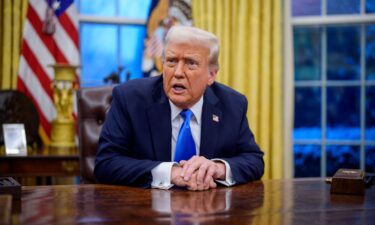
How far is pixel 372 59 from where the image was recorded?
14.2ft

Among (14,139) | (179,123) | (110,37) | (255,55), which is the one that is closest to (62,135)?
(14,139)

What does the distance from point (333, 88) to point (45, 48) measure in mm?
2388

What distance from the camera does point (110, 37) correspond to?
4293 millimetres

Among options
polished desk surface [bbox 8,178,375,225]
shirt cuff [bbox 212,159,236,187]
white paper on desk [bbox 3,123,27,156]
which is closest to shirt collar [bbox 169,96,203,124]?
shirt cuff [bbox 212,159,236,187]

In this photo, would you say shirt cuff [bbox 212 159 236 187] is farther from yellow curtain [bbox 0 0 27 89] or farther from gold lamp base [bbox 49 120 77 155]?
yellow curtain [bbox 0 0 27 89]

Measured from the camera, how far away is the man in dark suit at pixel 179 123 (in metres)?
2.01

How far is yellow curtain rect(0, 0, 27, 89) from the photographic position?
3.71 m

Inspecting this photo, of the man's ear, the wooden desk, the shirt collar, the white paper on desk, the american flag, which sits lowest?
the wooden desk

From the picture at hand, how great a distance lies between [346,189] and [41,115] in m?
2.70

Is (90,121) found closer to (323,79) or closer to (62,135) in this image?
(62,135)

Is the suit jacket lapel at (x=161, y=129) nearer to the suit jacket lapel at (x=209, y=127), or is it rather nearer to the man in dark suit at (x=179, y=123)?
the man in dark suit at (x=179, y=123)

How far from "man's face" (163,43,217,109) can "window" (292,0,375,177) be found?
2358 mm

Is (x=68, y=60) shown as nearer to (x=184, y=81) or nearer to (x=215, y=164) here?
(x=184, y=81)

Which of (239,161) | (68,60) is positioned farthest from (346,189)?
(68,60)
